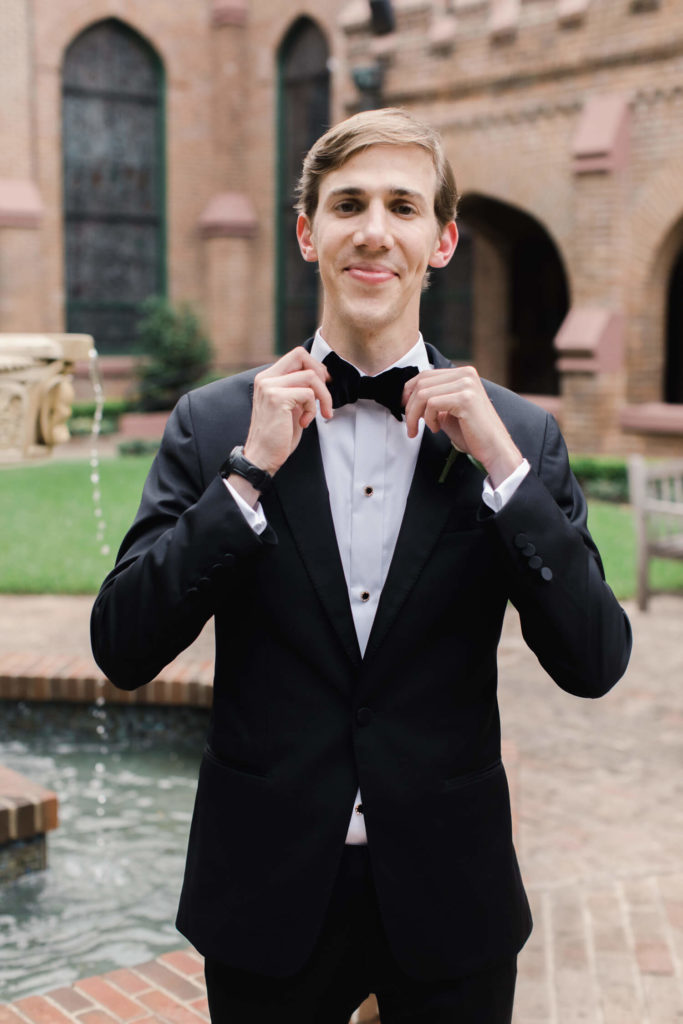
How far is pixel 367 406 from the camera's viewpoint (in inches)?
77.1

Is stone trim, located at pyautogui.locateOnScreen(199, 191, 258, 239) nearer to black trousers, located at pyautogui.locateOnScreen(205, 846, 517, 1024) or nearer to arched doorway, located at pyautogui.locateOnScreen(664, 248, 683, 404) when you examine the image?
arched doorway, located at pyautogui.locateOnScreen(664, 248, 683, 404)

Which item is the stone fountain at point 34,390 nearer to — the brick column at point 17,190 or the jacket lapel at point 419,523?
the jacket lapel at point 419,523

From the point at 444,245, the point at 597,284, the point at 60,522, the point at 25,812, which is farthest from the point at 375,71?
the point at 444,245

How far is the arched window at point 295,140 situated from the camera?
2162 cm

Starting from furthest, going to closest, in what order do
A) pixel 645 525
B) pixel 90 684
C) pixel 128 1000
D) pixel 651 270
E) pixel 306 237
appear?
1. pixel 651 270
2. pixel 645 525
3. pixel 90 684
4. pixel 128 1000
5. pixel 306 237

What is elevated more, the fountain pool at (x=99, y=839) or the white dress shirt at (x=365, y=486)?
the white dress shirt at (x=365, y=486)

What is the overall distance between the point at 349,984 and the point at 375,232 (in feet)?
3.88

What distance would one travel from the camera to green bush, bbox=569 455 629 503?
1361 centimetres

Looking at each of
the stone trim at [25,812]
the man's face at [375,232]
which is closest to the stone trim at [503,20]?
the stone trim at [25,812]

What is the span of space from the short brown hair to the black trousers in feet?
3.41

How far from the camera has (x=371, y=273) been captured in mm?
1852

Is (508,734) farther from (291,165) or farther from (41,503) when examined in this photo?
(291,165)

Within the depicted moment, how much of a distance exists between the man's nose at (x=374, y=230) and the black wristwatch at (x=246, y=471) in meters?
0.37

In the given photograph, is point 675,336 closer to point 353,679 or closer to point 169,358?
point 169,358
